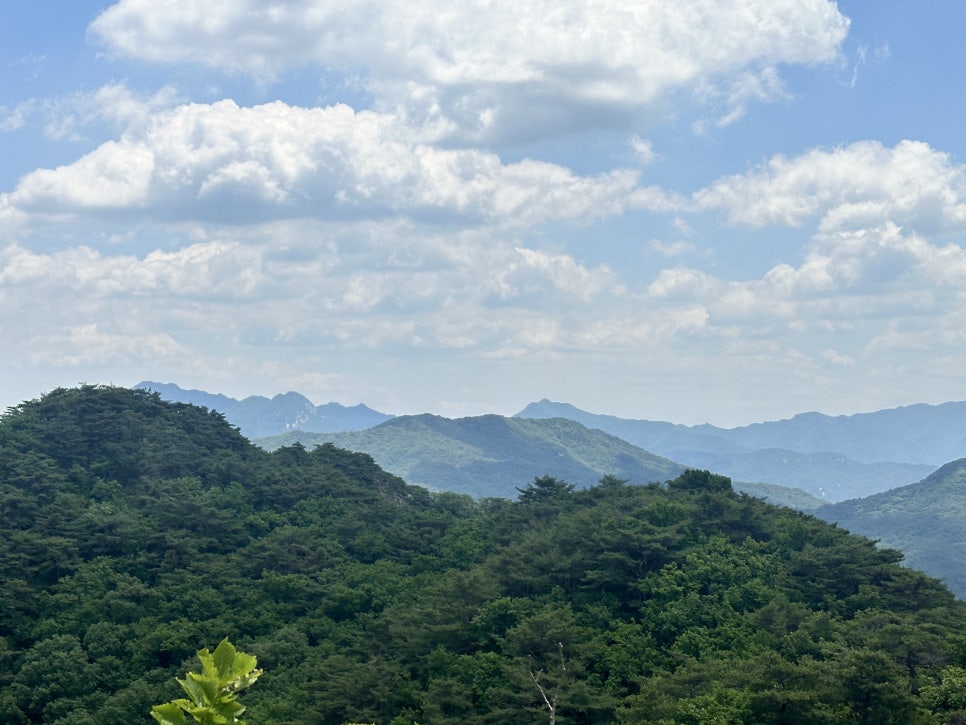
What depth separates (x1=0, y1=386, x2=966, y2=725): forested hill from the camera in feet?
105

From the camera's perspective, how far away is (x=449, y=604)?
135 ft

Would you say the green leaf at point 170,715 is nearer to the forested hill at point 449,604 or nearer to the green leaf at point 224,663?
the green leaf at point 224,663

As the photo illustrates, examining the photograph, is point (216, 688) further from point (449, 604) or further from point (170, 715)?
point (449, 604)

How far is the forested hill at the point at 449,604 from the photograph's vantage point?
1254 inches

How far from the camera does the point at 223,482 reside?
68000mm

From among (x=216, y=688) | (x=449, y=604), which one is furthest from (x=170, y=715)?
(x=449, y=604)

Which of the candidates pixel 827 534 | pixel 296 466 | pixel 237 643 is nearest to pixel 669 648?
pixel 827 534

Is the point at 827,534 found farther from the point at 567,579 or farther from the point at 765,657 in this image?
the point at 765,657

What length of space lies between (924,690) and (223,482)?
169ft

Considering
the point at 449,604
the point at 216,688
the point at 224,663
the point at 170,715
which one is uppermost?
the point at 224,663

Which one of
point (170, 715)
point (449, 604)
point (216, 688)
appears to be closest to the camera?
point (216, 688)

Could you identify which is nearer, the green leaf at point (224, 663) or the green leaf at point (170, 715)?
the green leaf at point (224, 663)

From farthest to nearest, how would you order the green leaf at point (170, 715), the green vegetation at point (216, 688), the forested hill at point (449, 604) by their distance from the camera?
1. the forested hill at point (449, 604)
2. the green leaf at point (170, 715)
3. the green vegetation at point (216, 688)

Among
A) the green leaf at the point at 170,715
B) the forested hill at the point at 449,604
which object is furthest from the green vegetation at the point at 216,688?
the forested hill at the point at 449,604
